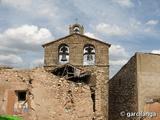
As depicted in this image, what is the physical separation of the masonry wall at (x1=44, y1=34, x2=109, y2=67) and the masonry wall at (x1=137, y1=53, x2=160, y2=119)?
891 cm

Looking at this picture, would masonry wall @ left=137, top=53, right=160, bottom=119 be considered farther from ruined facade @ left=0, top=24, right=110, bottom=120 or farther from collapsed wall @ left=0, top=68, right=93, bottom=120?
collapsed wall @ left=0, top=68, right=93, bottom=120

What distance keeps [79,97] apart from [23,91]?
9.59 ft

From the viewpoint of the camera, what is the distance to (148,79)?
19.9m

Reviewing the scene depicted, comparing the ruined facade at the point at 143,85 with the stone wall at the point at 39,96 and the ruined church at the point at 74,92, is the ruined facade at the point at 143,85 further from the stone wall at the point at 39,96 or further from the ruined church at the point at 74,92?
the stone wall at the point at 39,96

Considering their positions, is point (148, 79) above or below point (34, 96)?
above

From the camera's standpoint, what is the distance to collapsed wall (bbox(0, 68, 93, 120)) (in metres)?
18.1

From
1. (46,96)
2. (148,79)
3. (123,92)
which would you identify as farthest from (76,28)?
(46,96)

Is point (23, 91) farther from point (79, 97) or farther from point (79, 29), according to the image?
point (79, 29)

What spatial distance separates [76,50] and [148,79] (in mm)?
10078

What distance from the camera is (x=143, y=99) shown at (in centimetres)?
1959

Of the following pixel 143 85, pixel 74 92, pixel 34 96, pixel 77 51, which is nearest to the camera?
pixel 34 96

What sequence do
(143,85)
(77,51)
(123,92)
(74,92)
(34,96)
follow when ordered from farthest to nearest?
(77,51), (123,92), (143,85), (74,92), (34,96)

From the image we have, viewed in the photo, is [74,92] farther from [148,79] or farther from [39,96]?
[148,79]

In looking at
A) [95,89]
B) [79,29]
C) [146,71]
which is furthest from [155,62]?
[79,29]
